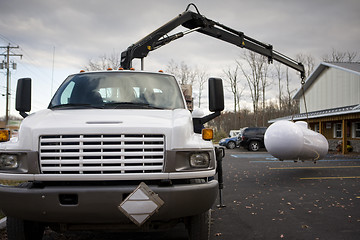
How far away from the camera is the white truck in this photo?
2729 mm

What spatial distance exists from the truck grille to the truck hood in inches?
2.5

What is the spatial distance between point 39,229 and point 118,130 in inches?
66.4

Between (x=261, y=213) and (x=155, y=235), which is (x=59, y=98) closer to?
(x=155, y=235)

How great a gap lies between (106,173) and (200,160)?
0.95 meters

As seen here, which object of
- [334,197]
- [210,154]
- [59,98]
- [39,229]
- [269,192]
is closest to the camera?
[210,154]

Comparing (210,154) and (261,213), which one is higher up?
(210,154)

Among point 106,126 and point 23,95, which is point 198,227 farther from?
point 23,95

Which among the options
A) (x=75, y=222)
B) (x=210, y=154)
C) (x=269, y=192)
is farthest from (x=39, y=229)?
(x=269, y=192)

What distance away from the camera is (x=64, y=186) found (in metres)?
2.83

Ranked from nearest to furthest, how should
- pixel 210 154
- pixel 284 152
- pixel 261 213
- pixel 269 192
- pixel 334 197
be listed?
pixel 210 154
pixel 261 213
pixel 334 197
pixel 269 192
pixel 284 152

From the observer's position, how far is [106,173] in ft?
9.36

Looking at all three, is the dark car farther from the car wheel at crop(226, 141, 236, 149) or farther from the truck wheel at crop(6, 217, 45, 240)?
the truck wheel at crop(6, 217, 45, 240)

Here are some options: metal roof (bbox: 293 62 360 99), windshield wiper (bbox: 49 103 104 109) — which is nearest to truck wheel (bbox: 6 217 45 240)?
windshield wiper (bbox: 49 103 104 109)

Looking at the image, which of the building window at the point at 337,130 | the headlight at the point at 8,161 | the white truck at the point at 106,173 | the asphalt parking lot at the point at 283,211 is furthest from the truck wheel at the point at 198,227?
the building window at the point at 337,130
